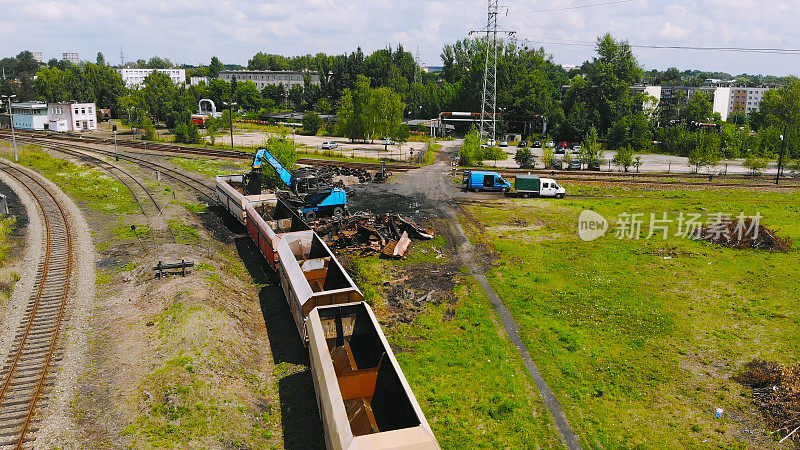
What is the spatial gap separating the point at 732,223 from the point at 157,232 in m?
30.3

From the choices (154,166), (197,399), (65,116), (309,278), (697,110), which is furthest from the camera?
(697,110)

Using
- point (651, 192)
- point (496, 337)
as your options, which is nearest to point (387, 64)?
point (651, 192)

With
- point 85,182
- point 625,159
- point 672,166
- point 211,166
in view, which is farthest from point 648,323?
point 672,166

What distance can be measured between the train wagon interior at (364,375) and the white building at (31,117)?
84.7 meters

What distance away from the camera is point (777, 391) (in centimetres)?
1365

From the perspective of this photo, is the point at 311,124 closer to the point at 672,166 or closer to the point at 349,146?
the point at 349,146

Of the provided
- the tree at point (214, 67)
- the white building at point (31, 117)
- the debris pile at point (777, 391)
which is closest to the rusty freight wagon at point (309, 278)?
the debris pile at point (777, 391)

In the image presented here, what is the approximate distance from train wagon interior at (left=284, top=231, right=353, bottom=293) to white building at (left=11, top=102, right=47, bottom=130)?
7809 cm

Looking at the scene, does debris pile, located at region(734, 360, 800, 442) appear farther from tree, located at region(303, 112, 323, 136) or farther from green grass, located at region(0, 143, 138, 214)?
tree, located at region(303, 112, 323, 136)

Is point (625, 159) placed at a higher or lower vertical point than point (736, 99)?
lower

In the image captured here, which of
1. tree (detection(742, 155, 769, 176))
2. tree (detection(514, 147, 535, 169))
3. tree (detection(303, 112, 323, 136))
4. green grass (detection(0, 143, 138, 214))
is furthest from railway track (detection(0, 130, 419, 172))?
tree (detection(742, 155, 769, 176))

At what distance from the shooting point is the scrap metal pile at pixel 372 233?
2552 centimetres

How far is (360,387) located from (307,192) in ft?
68.7

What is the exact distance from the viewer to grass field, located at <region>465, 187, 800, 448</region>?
13.1m
